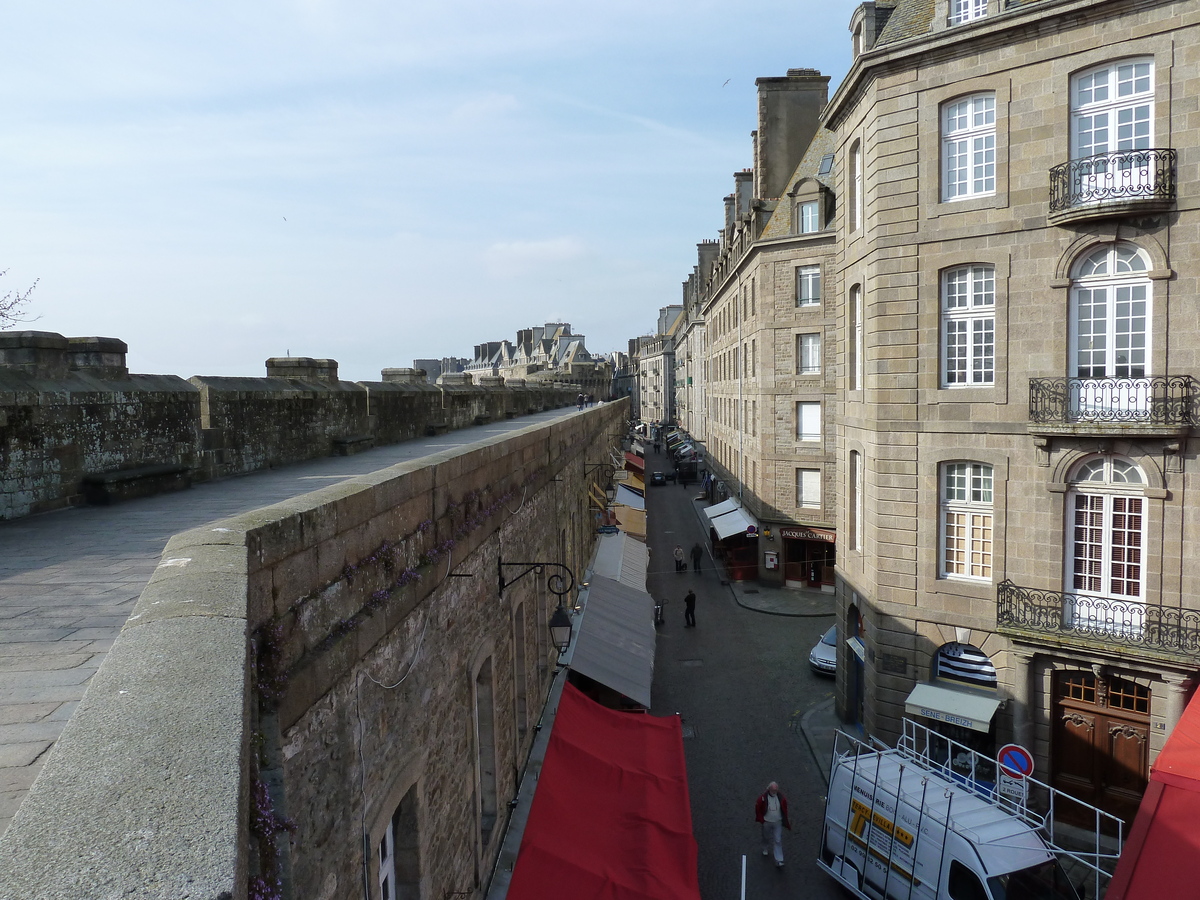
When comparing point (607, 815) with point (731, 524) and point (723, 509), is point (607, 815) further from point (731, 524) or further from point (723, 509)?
point (723, 509)

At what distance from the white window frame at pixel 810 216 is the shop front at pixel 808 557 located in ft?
30.7

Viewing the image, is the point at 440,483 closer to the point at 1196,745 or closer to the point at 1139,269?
the point at 1196,745

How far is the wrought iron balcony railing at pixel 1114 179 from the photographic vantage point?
1141 centimetres

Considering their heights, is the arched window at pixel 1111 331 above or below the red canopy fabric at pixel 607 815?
above

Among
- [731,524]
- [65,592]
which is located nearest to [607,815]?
[65,592]

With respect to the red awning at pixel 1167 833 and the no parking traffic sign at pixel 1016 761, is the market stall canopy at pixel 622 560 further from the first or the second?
the red awning at pixel 1167 833

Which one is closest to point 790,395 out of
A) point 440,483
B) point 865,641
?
point 865,641

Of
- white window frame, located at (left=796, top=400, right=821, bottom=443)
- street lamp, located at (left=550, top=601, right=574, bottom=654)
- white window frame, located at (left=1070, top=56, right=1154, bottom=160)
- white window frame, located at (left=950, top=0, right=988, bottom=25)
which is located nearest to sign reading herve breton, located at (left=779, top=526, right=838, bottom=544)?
white window frame, located at (left=796, top=400, right=821, bottom=443)

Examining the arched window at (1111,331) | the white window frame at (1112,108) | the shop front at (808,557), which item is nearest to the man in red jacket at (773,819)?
the arched window at (1111,331)

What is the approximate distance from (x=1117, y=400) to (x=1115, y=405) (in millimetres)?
76

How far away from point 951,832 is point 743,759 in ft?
19.4

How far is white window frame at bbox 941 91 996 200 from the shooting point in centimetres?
1293

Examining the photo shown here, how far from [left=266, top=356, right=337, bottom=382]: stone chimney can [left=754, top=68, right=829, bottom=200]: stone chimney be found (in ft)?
71.7

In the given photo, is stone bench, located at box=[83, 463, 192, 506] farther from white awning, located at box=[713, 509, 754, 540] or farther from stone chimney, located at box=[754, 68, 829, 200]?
stone chimney, located at box=[754, 68, 829, 200]
